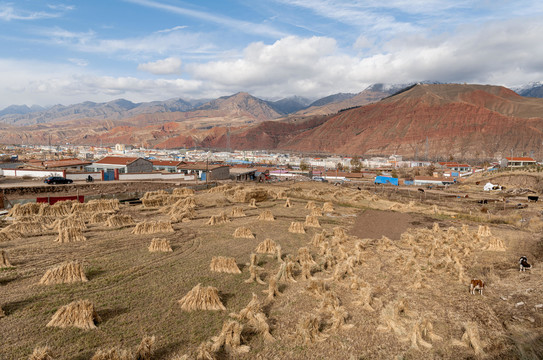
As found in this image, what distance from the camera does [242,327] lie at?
9.16 meters

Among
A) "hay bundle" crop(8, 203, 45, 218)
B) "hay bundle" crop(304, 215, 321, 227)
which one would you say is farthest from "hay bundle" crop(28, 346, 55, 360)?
"hay bundle" crop(8, 203, 45, 218)

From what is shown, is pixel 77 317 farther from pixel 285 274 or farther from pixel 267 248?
pixel 267 248

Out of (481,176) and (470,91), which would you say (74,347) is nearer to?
(481,176)

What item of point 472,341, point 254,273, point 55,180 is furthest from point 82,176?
point 472,341

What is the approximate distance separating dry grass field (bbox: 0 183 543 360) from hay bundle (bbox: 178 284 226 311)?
0.05 m

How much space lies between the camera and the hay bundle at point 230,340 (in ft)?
28.1

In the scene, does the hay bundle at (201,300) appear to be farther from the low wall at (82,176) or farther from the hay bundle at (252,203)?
the low wall at (82,176)

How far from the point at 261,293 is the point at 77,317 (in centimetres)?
600

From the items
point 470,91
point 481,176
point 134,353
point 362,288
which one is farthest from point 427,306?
point 470,91

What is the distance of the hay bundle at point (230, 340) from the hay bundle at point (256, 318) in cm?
71

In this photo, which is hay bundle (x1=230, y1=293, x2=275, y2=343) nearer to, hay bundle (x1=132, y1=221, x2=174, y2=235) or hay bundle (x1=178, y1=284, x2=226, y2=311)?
hay bundle (x1=178, y1=284, x2=226, y2=311)

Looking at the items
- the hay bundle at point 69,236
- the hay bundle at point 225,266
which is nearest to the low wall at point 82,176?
the hay bundle at point 69,236

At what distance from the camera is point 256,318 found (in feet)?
32.5

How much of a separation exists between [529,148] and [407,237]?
5625 inches
